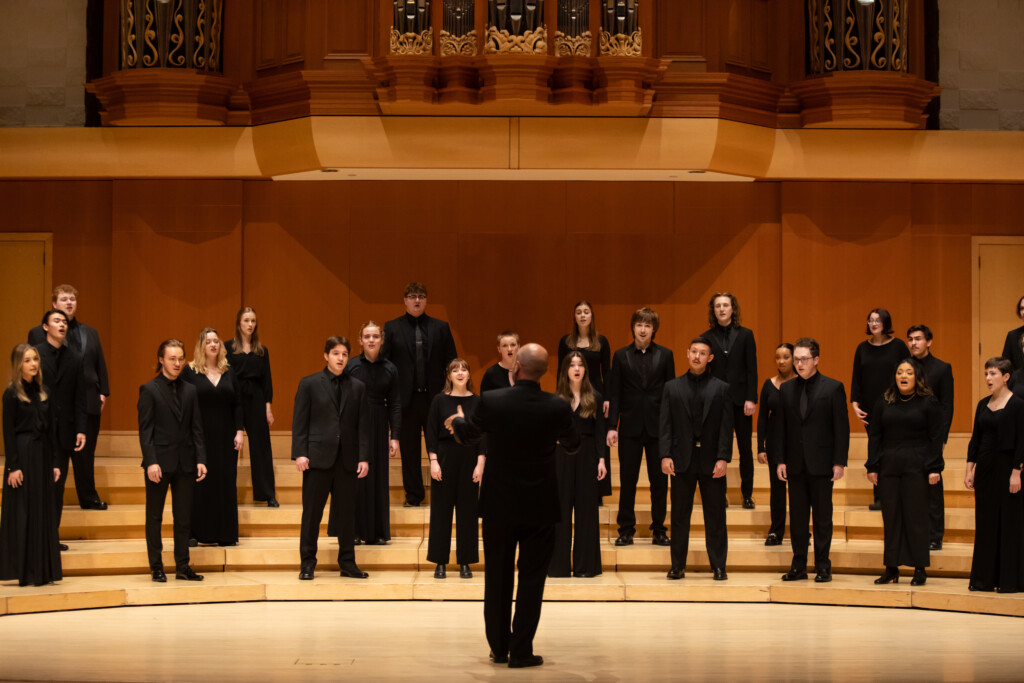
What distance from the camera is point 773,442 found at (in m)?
7.81

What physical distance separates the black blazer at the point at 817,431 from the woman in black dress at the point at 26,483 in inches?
172

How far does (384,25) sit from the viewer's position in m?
9.35

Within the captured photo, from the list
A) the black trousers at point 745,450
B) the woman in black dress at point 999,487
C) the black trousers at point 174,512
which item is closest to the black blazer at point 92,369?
the black trousers at point 174,512

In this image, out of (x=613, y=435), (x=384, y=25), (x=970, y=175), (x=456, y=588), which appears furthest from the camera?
(x=970, y=175)

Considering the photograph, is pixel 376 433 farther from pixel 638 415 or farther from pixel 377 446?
pixel 638 415

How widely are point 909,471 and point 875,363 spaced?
1.25 meters

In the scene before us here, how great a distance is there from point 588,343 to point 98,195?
186 inches

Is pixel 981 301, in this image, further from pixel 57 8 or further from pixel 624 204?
pixel 57 8

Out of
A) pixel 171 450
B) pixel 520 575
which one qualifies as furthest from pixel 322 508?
pixel 520 575

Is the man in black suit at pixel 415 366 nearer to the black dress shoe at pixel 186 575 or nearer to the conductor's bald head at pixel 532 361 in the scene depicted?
the black dress shoe at pixel 186 575

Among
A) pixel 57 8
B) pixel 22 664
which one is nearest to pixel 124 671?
pixel 22 664

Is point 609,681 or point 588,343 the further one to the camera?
point 588,343

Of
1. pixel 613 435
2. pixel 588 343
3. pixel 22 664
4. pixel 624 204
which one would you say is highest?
pixel 624 204

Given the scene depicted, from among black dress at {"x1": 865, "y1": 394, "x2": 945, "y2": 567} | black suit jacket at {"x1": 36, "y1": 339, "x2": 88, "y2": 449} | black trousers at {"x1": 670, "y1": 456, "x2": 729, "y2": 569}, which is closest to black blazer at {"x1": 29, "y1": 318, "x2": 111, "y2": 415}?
black suit jacket at {"x1": 36, "y1": 339, "x2": 88, "y2": 449}
